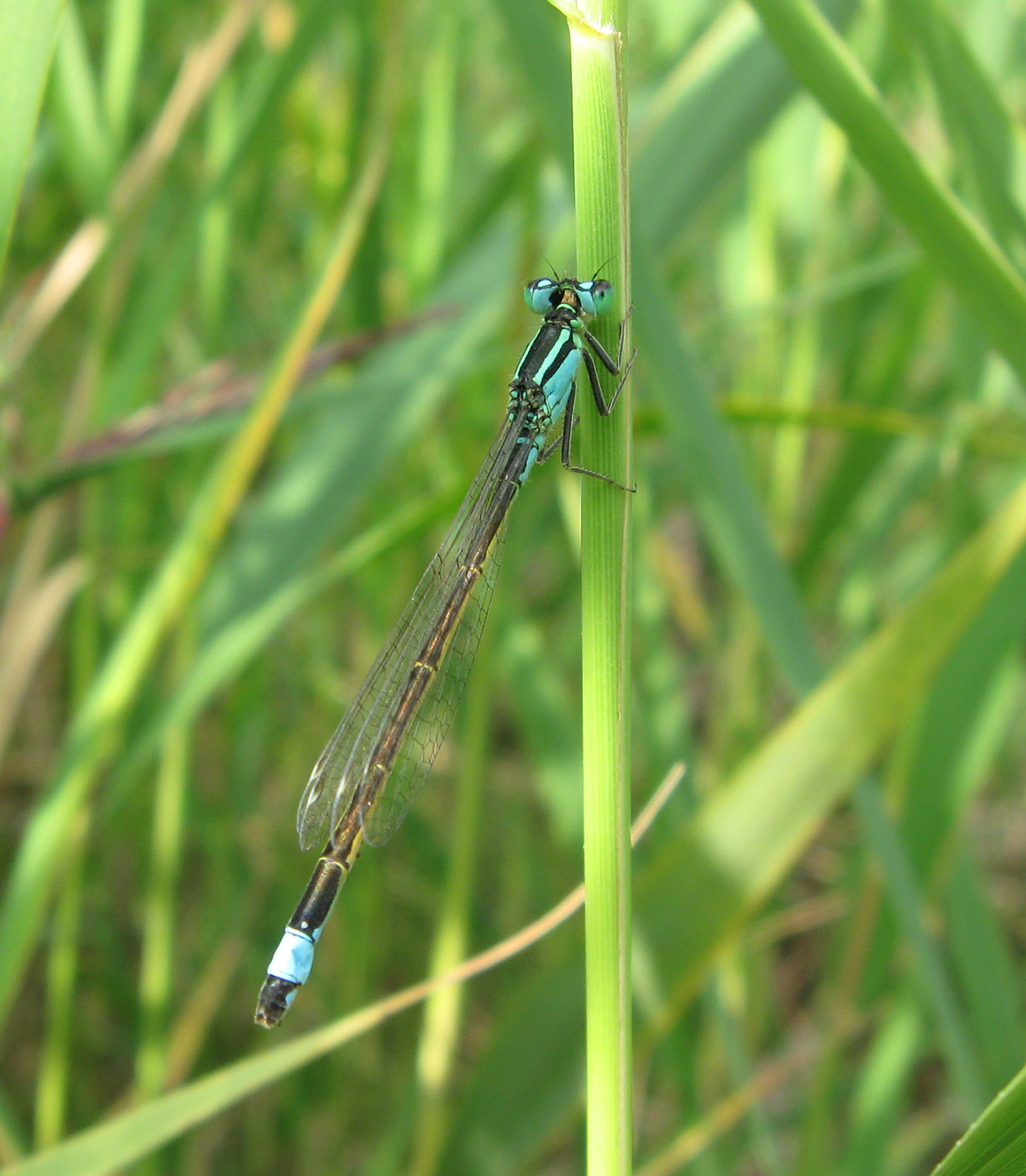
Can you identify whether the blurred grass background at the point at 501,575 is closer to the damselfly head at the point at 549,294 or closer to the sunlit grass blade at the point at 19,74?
the sunlit grass blade at the point at 19,74

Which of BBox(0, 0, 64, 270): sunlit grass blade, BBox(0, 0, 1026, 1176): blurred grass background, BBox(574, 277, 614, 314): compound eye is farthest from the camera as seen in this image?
BBox(0, 0, 1026, 1176): blurred grass background

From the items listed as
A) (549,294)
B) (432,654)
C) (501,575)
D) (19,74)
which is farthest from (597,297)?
(501,575)

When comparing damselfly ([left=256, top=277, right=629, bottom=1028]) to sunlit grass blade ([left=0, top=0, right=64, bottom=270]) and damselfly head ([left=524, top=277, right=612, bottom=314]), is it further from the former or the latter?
sunlit grass blade ([left=0, top=0, right=64, bottom=270])

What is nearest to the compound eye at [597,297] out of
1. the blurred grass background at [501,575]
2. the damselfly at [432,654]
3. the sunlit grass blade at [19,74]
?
the blurred grass background at [501,575]

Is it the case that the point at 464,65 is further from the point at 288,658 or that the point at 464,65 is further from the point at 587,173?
the point at 587,173

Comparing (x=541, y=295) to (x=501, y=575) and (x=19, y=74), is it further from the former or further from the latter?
(x=19, y=74)

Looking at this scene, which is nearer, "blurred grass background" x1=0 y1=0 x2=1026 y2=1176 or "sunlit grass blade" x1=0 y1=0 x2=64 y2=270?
"sunlit grass blade" x1=0 y1=0 x2=64 y2=270

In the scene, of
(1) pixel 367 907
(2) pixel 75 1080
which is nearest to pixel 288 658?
(1) pixel 367 907

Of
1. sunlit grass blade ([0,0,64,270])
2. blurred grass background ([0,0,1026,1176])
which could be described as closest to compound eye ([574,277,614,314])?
blurred grass background ([0,0,1026,1176])
